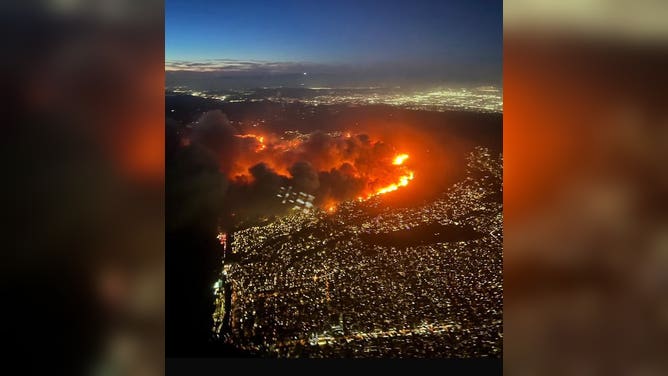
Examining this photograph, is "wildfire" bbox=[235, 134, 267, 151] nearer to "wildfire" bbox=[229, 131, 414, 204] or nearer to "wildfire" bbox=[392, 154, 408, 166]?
"wildfire" bbox=[229, 131, 414, 204]

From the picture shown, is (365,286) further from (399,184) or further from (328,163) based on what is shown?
(328,163)

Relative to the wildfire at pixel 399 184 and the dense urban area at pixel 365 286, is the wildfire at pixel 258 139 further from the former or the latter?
the wildfire at pixel 399 184

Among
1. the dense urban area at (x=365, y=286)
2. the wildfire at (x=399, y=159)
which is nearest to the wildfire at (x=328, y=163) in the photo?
the wildfire at (x=399, y=159)

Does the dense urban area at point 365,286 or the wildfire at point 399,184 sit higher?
the wildfire at point 399,184

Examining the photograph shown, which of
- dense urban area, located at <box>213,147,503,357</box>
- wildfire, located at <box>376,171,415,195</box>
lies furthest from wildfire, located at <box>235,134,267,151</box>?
wildfire, located at <box>376,171,415,195</box>

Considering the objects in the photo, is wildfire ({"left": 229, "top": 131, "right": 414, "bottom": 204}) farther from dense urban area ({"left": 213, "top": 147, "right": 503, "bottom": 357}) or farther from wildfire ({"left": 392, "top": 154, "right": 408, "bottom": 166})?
dense urban area ({"left": 213, "top": 147, "right": 503, "bottom": 357})

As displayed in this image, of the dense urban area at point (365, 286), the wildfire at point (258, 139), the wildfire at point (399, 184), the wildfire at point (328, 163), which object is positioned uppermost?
the wildfire at point (258, 139)

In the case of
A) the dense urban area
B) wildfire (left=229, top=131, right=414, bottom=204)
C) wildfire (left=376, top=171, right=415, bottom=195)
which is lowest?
the dense urban area

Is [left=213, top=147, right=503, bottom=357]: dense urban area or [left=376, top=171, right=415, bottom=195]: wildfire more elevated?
[left=376, top=171, right=415, bottom=195]: wildfire

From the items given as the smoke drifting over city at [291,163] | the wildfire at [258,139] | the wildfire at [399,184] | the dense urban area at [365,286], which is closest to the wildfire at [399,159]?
the smoke drifting over city at [291,163]

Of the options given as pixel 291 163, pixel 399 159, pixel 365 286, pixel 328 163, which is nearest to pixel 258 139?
pixel 291 163
